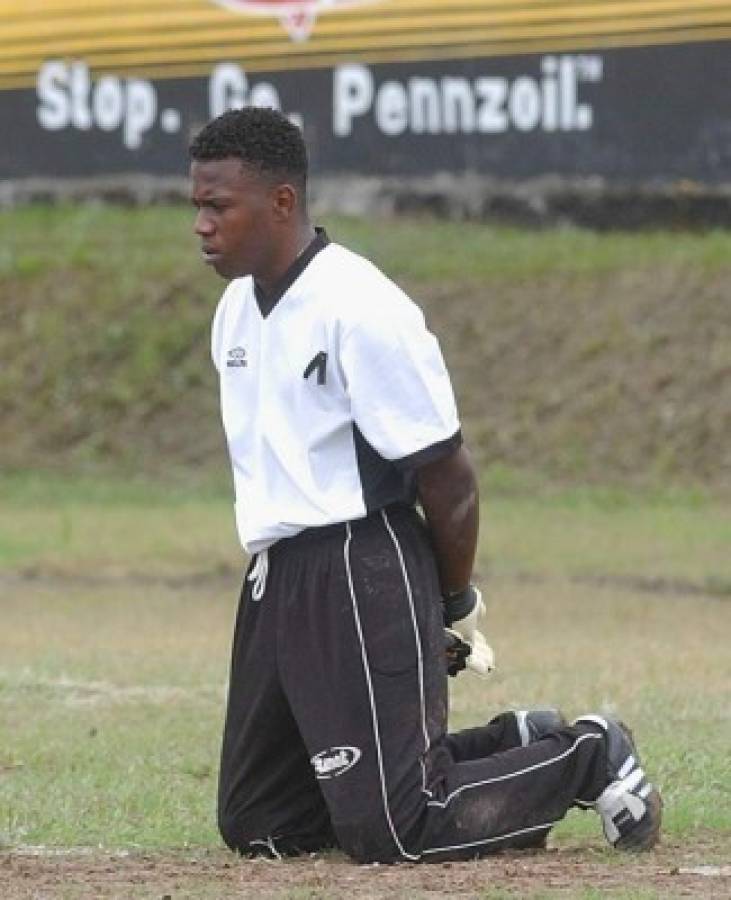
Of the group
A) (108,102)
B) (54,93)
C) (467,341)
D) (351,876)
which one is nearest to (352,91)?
(108,102)

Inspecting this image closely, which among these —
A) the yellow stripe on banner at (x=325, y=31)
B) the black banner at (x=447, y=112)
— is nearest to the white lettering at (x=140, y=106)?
the black banner at (x=447, y=112)

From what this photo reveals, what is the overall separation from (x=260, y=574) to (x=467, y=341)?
13618 mm

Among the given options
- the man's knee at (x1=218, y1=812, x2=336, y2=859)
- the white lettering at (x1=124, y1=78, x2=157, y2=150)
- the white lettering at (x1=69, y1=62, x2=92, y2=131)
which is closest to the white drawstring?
the man's knee at (x1=218, y1=812, x2=336, y2=859)

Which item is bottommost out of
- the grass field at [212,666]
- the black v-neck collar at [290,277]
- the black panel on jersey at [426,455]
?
the grass field at [212,666]

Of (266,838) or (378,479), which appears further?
(266,838)

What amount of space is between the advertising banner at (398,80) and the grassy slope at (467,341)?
100cm

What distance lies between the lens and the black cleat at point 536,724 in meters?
6.87

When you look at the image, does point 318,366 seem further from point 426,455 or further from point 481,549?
point 481,549

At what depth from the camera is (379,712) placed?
6.49 m

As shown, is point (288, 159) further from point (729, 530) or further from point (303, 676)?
point (729, 530)

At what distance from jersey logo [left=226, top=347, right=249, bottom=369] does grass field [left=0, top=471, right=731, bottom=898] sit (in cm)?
138

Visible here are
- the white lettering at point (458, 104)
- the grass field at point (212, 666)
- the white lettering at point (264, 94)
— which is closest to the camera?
the grass field at point (212, 666)

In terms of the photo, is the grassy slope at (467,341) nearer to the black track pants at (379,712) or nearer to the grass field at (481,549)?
the grass field at (481,549)

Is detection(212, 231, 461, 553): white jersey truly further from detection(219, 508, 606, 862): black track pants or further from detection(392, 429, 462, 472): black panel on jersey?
detection(219, 508, 606, 862): black track pants
